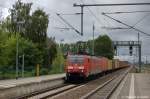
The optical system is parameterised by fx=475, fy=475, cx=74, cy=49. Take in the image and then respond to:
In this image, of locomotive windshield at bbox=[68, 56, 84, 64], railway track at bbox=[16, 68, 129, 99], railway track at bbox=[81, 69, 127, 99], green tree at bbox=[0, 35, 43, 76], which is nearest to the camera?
railway track at bbox=[16, 68, 129, 99]

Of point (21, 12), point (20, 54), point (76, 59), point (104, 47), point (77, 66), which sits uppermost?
point (21, 12)

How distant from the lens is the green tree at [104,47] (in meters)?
147

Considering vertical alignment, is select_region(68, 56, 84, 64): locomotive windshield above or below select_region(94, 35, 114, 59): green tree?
below

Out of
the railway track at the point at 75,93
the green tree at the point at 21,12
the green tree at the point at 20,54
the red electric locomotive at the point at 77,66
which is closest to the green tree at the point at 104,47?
the green tree at the point at 21,12

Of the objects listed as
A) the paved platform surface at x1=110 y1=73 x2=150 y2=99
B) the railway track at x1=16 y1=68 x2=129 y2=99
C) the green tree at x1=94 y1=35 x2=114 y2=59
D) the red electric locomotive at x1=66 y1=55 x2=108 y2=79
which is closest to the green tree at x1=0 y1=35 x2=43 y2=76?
the red electric locomotive at x1=66 y1=55 x2=108 y2=79

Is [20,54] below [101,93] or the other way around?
the other way around

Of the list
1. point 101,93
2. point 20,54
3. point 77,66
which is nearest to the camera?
point 101,93

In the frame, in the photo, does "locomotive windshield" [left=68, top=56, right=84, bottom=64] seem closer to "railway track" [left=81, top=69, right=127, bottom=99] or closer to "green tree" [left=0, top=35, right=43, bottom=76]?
"railway track" [left=81, top=69, right=127, bottom=99]

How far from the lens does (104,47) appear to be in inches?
6137

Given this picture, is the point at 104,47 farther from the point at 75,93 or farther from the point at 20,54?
the point at 75,93

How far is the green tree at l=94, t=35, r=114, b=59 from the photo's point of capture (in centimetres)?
14654

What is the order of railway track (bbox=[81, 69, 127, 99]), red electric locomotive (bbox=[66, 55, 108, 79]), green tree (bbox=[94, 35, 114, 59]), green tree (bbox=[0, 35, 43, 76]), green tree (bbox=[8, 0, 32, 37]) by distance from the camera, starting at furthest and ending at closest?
1. green tree (bbox=[94, 35, 114, 59])
2. green tree (bbox=[8, 0, 32, 37])
3. green tree (bbox=[0, 35, 43, 76])
4. red electric locomotive (bbox=[66, 55, 108, 79])
5. railway track (bbox=[81, 69, 127, 99])

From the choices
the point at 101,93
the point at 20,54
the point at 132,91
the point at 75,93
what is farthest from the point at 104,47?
the point at 75,93

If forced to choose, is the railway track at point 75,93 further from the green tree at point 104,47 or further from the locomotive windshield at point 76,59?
the green tree at point 104,47
